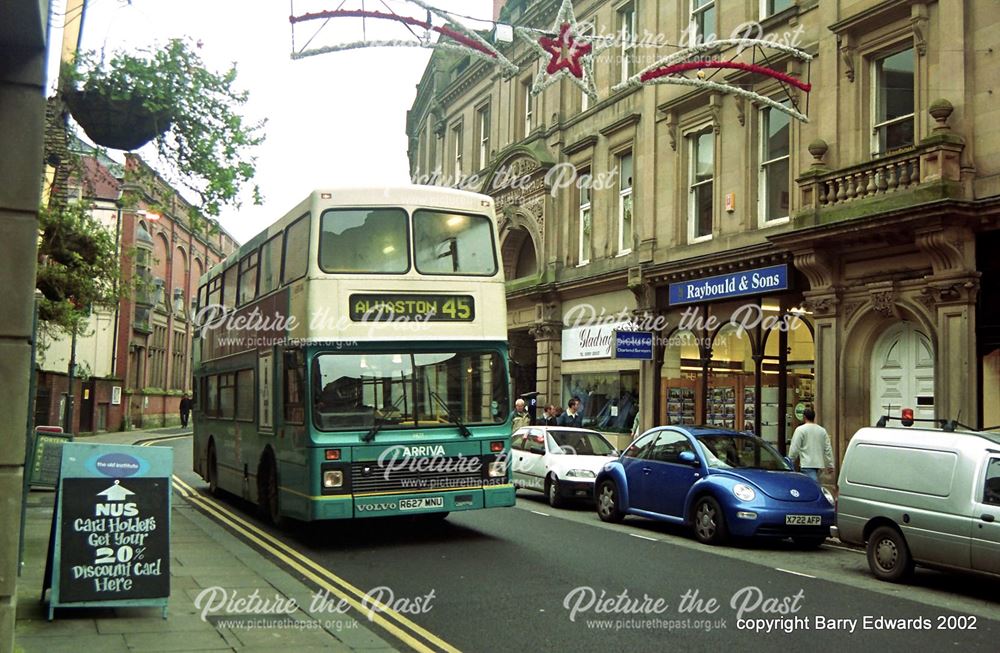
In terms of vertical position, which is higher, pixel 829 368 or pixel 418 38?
pixel 418 38

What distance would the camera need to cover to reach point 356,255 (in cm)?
1235

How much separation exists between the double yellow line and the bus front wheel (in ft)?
0.93

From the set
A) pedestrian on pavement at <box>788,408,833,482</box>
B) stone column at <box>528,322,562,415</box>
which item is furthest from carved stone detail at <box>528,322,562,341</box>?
pedestrian on pavement at <box>788,408,833,482</box>

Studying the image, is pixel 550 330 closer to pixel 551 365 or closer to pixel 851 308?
pixel 551 365

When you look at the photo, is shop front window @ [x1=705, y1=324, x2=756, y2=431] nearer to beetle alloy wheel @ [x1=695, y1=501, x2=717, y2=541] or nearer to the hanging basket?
beetle alloy wheel @ [x1=695, y1=501, x2=717, y2=541]

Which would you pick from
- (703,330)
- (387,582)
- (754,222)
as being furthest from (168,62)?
(703,330)

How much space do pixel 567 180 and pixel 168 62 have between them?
22336mm

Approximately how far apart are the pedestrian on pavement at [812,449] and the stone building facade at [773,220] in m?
2.40

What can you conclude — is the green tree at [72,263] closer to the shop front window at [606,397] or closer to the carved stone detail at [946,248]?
the carved stone detail at [946,248]

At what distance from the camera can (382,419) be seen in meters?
12.2

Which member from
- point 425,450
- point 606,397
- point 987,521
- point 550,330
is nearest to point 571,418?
point 606,397

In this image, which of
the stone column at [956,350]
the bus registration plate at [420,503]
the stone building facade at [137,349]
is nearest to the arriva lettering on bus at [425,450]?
the bus registration plate at [420,503]

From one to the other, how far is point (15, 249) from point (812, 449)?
1287 centimetres

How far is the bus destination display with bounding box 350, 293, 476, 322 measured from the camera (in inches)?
481
